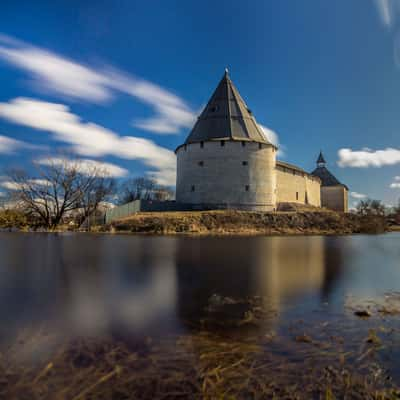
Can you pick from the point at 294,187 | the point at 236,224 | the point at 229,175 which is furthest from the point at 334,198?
the point at 236,224

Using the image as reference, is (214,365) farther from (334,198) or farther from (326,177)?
(326,177)

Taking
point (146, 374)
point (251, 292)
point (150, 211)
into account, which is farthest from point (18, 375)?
point (150, 211)

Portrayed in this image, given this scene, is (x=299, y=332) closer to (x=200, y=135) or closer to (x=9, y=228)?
(x=200, y=135)

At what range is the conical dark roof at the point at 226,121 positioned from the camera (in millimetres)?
32469

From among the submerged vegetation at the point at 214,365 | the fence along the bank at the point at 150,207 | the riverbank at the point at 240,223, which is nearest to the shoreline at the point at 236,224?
the riverbank at the point at 240,223

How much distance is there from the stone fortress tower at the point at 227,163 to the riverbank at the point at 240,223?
3.89 meters

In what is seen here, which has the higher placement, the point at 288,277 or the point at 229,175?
the point at 229,175

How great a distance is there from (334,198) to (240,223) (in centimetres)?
3095

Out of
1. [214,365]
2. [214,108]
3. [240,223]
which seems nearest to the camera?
[214,365]

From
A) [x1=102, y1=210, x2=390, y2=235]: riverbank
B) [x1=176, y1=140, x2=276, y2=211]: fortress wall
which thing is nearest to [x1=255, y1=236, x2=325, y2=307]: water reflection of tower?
[x1=102, y1=210, x2=390, y2=235]: riverbank

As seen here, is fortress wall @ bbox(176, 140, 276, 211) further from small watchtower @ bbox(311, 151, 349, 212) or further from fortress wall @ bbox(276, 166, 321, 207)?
small watchtower @ bbox(311, 151, 349, 212)

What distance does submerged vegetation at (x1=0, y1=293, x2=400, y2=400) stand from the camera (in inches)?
91.0

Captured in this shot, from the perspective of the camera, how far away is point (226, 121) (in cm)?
3309

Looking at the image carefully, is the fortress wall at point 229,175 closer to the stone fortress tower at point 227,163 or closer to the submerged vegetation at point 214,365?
the stone fortress tower at point 227,163
